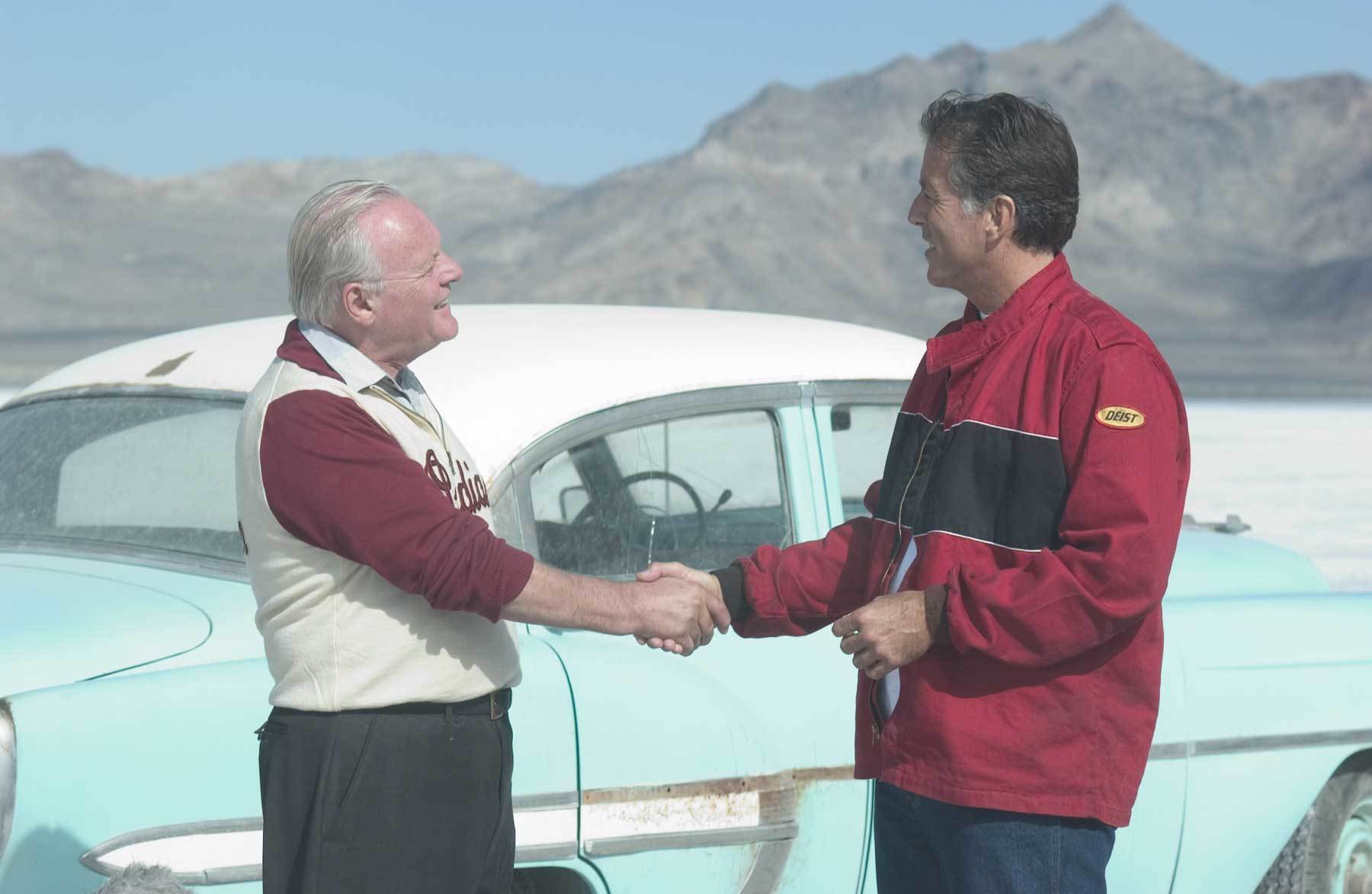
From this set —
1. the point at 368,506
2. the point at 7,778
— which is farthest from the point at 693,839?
the point at 7,778

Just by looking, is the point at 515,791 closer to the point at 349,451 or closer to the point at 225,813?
the point at 225,813

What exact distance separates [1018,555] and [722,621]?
632mm

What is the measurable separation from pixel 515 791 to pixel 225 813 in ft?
1.56

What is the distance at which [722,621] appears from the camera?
2709 millimetres

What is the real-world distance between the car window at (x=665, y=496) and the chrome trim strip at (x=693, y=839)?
554mm

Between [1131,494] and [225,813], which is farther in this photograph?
[225,813]

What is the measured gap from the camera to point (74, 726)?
245 cm

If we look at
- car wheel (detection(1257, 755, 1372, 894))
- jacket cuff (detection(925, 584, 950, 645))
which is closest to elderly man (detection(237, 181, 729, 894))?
jacket cuff (detection(925, 584, 950, 645))

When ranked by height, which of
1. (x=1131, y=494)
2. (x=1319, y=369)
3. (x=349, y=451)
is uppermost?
(x=349, y=451)

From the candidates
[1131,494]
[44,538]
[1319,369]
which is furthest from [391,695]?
[1319,369]

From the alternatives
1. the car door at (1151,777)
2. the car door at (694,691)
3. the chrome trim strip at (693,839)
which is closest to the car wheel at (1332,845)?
the car door at (1151,777)

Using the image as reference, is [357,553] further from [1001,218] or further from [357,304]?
[1001,218]

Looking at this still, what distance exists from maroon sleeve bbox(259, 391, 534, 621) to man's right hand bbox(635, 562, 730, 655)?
50cm

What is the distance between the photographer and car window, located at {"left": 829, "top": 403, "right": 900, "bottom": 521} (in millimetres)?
3547
